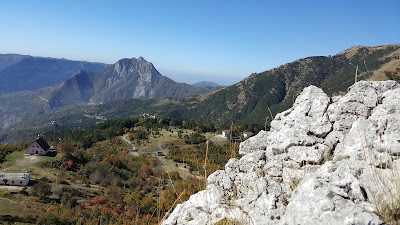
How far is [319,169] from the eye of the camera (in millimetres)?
5410

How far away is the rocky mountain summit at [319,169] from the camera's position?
403 cm

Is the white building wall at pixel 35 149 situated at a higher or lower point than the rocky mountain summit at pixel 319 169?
lower

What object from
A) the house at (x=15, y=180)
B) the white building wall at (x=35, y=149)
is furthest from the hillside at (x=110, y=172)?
the house at (x=15, y=180)

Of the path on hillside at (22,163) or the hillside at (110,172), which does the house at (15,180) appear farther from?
the path on hillside at (22,163)

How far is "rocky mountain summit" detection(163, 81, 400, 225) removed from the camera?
4031 mm

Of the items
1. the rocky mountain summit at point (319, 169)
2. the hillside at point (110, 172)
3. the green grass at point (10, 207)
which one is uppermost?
the rocky mountain summit at point (319, 169)

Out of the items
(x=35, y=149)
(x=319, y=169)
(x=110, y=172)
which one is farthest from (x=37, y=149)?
(x=319, y=169)

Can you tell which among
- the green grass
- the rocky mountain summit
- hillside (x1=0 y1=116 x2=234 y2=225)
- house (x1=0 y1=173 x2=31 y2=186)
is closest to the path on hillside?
hillside (x1=0 y1=116 x2=234 y2=225)

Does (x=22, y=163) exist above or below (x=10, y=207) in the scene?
below

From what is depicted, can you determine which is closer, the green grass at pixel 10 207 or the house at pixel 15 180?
the green grass at pixel 10 207

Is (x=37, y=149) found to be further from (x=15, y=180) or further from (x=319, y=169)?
(x=319, y=169)

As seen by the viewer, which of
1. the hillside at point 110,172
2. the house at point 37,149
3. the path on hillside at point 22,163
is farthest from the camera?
the house at point 37,149

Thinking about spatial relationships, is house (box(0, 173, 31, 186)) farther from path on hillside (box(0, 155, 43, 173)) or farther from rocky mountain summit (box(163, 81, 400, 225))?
rocky mountain summit (box(163, 81, 400, 225))

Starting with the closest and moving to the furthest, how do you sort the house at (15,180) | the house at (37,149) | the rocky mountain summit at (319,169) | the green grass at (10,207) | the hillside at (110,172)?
the rocky mountain summit at (319,169), the hillside at (110,172), the green grass at (10,207), the house at (15,180), the house at (37,149)
